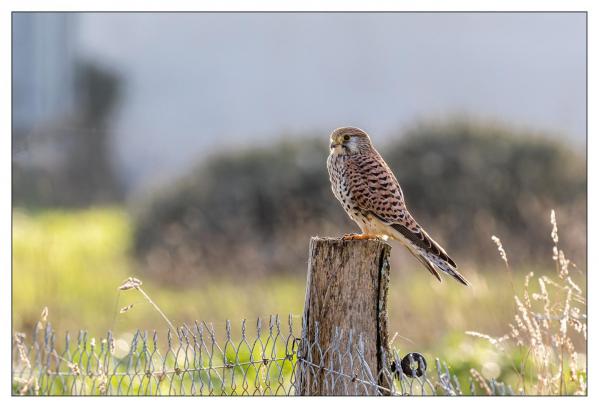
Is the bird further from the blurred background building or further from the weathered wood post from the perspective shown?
the blurred background building

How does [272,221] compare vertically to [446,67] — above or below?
below

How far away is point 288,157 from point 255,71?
11338 millimetres

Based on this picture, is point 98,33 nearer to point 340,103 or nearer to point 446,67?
point 340,103

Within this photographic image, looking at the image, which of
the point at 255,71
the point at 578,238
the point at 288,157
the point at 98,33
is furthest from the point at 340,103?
the point at 578,238

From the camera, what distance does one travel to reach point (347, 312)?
9.93 feet

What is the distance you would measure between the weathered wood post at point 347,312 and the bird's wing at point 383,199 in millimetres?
480

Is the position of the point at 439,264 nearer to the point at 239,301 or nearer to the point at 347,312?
the point at 347,312

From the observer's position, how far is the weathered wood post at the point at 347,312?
9.93ft

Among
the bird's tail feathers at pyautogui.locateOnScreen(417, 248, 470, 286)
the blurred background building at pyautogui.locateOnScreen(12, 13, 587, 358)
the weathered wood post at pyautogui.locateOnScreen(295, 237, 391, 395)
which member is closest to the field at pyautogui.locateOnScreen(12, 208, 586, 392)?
the blurred background building at pyautogui.locateOnScreen(12, 13, 587, 358)

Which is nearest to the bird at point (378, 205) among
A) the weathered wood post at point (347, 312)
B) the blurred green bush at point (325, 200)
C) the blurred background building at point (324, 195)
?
the weathered wood post at point (347, 312)

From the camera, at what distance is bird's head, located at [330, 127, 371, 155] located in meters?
3.80

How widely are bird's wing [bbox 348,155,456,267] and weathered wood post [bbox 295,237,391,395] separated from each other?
480 millimetres
